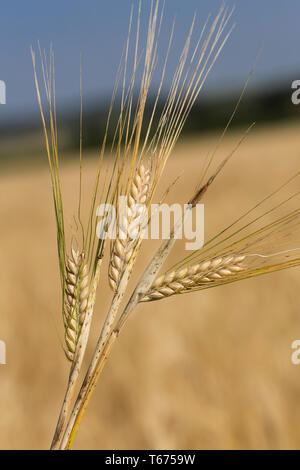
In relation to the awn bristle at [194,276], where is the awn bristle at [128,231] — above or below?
above

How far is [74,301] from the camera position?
0.61 m

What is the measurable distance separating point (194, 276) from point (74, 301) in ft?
0.45

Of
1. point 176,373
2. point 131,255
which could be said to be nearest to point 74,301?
point 131,255

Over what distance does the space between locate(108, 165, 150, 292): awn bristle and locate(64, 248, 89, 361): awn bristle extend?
0.03m

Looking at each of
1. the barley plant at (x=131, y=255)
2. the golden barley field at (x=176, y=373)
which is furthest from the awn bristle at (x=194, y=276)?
the golden barley field at (x=176, y=373)

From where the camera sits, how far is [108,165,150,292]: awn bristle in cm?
60

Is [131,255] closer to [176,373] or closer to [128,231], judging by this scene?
[128,231]

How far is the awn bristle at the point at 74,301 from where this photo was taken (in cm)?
61

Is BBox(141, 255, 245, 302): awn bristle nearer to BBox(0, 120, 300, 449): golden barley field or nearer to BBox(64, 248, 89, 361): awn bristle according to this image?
BBox(64, 248, 89, 361): awn bristle

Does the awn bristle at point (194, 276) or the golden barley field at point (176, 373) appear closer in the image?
the awn bristle at point (194, 276)

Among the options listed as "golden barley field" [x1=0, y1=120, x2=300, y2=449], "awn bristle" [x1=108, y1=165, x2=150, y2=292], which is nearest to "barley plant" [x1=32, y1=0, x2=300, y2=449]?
"awn bristle" [x1=108, y1=165, x2=150, y2=292]

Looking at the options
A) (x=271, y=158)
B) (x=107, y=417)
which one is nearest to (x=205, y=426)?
(x=107, y=417)

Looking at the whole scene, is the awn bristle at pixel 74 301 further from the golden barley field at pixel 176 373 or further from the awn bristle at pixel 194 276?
the golden barley field at pixel 176 373

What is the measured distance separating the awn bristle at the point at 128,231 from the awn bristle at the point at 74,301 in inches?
1.3
